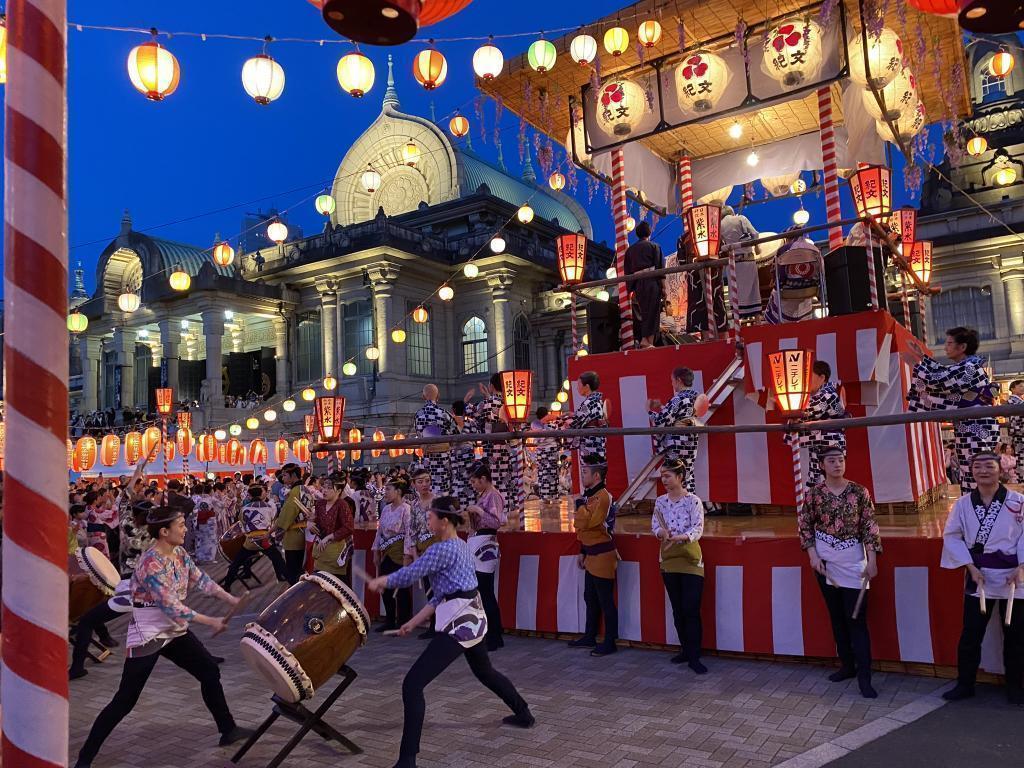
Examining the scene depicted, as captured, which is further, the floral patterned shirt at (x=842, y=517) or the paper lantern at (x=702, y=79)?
the paper lantern at (x=702, y=79)

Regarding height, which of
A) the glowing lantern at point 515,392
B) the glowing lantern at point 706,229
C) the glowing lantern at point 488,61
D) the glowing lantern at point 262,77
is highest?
the glowing lantern at point 488,61

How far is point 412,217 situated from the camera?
111ft

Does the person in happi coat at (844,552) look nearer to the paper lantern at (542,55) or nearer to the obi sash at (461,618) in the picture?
the obi sash at (461,618)

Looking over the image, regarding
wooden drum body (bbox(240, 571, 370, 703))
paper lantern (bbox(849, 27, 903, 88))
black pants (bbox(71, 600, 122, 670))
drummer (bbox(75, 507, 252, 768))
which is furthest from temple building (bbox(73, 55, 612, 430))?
wooden drum body (bbox(240, 571, 370, 703))

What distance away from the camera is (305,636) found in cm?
480

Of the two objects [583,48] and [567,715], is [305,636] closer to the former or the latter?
[567,715]

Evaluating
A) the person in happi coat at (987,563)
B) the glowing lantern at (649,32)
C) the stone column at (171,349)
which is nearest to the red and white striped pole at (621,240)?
the glowing lantern at (649,32)

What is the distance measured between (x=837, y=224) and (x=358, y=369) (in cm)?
2393

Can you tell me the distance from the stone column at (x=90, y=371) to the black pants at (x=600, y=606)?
3647cm

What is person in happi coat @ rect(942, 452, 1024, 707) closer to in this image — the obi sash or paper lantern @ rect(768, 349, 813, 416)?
paper lantern @ rect(768, 349, 813, 416)

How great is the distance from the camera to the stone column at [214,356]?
30234 mm

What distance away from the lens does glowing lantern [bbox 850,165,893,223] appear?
10086mm

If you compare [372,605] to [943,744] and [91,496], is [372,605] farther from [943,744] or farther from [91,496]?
[91,496]

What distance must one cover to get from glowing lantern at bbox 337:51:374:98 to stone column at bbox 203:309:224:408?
21.8m
